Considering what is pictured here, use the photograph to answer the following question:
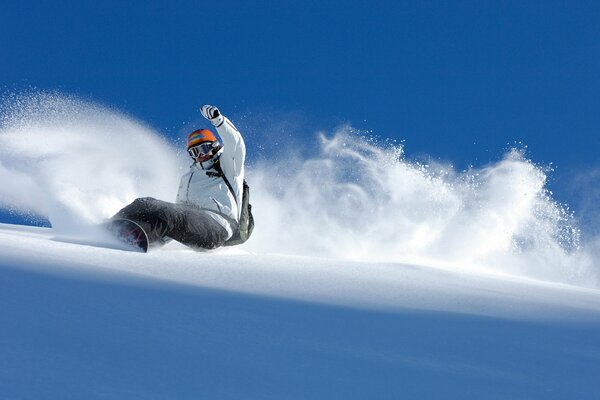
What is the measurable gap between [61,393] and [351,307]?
6.80 ft

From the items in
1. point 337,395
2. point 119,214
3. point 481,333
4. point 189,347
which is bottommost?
point 337,395

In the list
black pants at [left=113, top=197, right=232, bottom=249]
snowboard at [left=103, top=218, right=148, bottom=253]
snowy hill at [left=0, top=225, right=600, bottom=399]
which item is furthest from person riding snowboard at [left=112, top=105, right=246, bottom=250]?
snowy hill at [left=0, top=225, right=600, bottom=399]

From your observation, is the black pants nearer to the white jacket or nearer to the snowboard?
the snowboard

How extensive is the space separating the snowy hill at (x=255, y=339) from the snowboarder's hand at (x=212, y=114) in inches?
108

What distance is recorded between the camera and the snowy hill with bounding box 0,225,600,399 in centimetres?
171

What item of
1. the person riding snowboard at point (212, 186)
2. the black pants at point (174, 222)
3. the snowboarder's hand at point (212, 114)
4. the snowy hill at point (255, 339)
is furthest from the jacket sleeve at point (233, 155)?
the snowy hill at point (255, 339)

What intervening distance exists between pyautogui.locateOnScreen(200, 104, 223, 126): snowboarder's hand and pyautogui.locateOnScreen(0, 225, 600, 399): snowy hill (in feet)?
8.98

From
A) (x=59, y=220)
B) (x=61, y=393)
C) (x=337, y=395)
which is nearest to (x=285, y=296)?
(x=337, y=395)

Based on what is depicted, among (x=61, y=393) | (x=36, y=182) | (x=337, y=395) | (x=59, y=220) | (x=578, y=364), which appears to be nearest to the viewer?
(x=61, y=393)

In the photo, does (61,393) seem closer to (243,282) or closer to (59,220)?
(243,282)

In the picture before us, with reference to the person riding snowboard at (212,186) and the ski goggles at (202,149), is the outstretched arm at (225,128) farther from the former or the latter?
the ski goggles at (202,149)

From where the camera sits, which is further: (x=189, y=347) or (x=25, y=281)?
(x=25, y=281)

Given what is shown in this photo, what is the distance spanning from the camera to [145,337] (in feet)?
6.73

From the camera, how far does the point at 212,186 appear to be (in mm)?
6895
